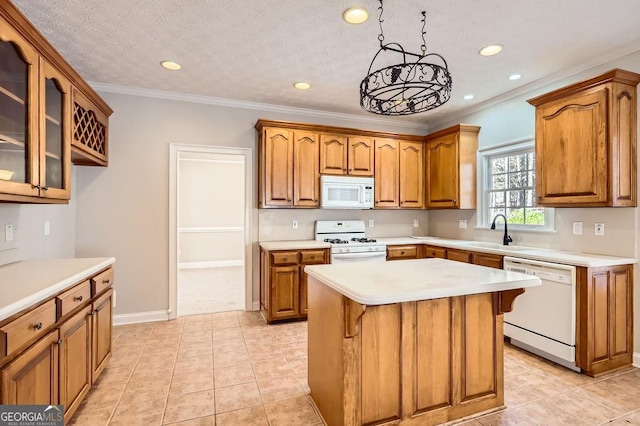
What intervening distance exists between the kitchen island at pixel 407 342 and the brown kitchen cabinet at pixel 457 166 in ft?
7.63

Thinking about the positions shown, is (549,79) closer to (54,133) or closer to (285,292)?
(285,292)

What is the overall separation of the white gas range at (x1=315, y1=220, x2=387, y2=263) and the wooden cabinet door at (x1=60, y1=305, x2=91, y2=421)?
2.47m

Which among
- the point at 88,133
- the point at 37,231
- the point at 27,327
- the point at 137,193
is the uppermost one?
the point at 88,133

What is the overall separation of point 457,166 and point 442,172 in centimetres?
28

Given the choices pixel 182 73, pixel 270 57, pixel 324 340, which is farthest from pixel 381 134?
pixel 324 340

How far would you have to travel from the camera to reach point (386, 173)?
4.50 metres

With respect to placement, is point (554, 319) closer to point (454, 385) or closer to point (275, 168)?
point (454, 385)

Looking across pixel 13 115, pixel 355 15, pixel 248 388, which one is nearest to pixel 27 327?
pixel 13 115

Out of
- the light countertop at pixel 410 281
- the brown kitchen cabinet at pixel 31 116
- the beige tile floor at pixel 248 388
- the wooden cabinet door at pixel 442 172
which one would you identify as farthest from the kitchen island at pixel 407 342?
the wooden cabinet door at pixel 442 172

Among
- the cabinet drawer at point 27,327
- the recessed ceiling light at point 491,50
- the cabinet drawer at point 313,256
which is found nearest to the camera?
the cabinet drawer at point 27,327

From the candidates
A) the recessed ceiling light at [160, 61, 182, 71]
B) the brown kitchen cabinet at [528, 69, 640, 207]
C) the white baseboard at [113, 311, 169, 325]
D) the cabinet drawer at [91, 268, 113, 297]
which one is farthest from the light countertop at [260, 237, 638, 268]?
the recessed ceiling light at [160, 61, 182, 71]

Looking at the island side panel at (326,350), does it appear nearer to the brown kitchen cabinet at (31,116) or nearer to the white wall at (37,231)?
the brown kitchen cabinet at (31,116)

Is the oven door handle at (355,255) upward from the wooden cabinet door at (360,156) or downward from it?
downward

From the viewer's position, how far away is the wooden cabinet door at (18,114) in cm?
173
